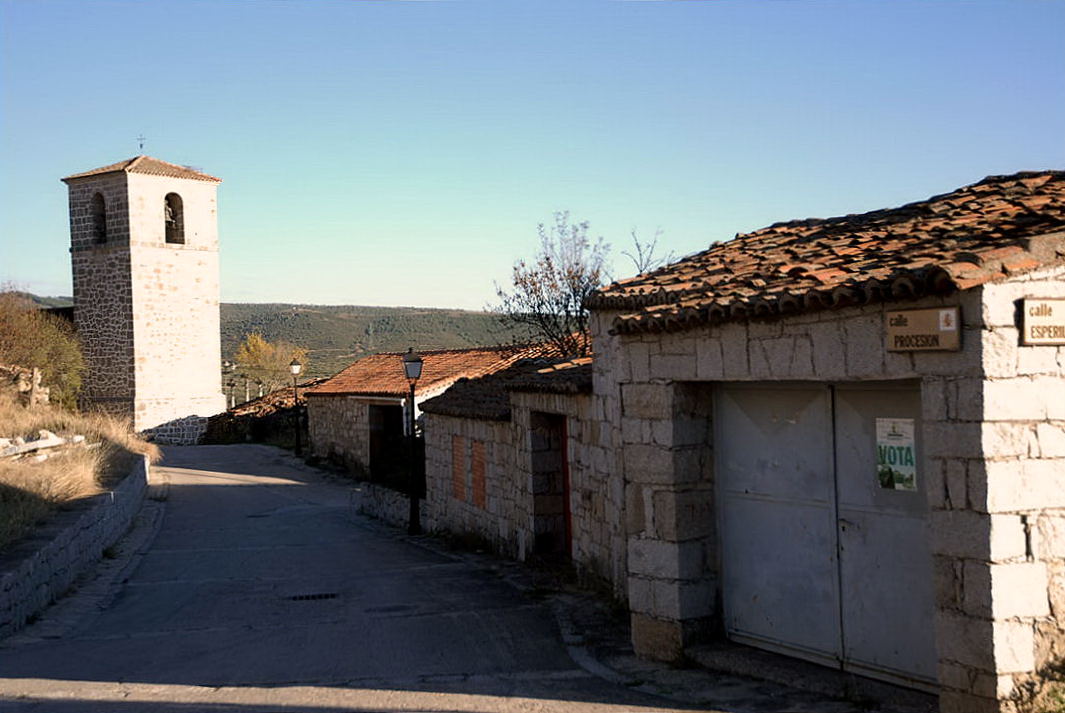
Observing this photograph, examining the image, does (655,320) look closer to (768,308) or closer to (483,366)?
(768,308)

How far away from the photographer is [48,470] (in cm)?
1570

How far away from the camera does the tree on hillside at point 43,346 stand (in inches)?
1390

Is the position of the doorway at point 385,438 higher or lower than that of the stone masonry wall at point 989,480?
lower

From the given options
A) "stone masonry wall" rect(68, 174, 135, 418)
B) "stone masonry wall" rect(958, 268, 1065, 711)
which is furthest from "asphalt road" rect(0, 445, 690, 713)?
"stone masonry wall" rect(68, 174, 135, 418)

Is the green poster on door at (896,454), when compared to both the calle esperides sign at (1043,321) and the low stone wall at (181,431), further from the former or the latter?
the low stone wall at (181,431)

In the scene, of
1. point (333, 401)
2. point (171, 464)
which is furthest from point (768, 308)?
point (171, 464)

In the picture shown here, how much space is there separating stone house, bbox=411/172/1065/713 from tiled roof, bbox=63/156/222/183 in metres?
37.9

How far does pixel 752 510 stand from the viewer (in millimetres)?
7488

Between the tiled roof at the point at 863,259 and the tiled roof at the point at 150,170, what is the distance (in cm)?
3791

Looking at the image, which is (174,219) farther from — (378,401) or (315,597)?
(315,597)

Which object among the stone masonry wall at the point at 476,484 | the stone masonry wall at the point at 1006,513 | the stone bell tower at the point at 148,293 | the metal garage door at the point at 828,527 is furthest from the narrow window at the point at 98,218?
the stone masonry wall at the point at 1006,513

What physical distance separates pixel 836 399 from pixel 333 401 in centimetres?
2691

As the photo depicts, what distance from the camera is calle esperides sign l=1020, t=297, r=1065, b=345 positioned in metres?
5.50

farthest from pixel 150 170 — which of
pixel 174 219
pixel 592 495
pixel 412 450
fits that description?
pixel 592 495
